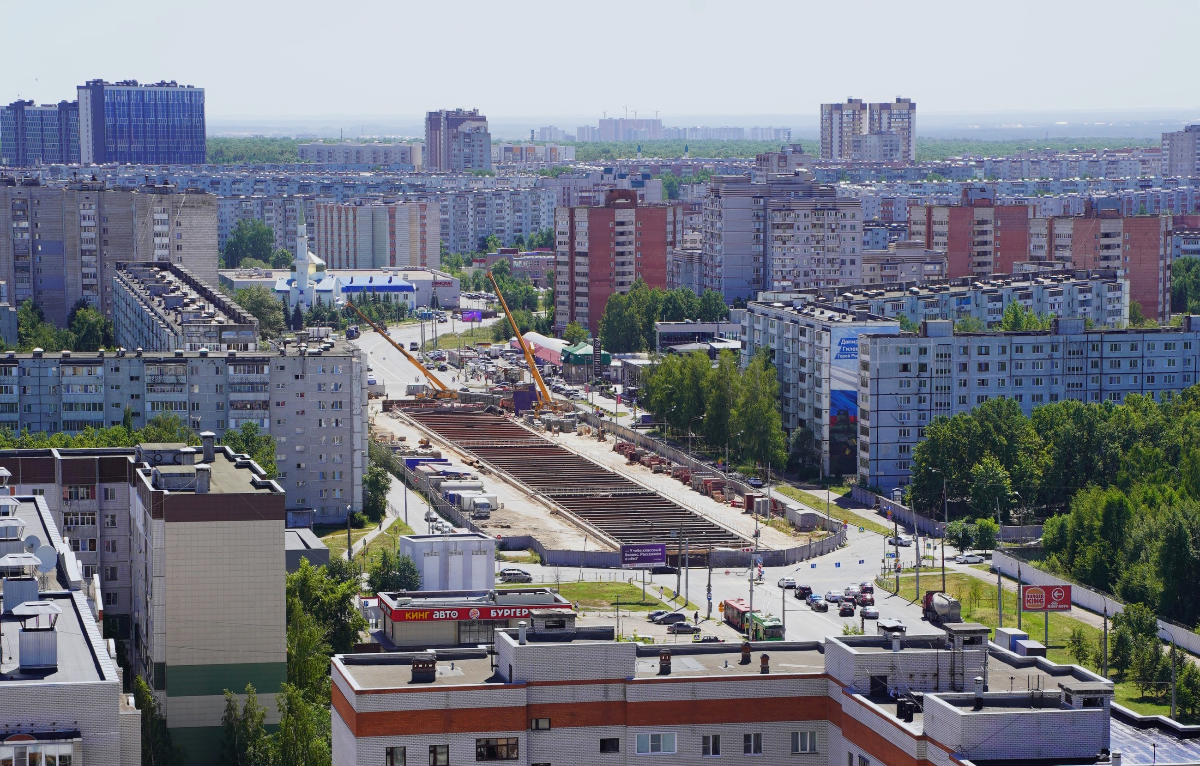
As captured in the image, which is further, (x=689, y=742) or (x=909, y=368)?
(x=909, y=368)

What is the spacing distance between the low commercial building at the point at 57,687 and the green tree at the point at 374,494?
117ft

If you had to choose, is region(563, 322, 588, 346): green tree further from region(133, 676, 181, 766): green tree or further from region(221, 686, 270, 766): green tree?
region(133, 676, 181, 766): green tree

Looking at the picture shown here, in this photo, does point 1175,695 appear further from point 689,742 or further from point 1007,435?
point 1007,435

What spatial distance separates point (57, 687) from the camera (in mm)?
28328

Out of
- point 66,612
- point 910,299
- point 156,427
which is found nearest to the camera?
point 66,612

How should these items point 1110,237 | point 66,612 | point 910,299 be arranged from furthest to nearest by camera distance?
point 1110,237
point 910,299
point 66,612

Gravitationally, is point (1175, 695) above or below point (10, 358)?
below

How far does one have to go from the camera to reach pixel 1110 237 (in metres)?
120

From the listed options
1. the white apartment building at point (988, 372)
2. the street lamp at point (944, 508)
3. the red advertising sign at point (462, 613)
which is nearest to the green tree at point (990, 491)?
the street lamp at point (944, 508)

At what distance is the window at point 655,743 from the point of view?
29.7 m

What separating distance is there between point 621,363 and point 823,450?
25.8 meters

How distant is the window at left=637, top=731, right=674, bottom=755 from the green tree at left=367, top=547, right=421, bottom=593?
25607mm

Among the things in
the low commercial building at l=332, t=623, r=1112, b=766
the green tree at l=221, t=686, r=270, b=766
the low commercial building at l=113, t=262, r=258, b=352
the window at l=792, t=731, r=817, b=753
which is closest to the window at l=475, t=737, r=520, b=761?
the low commercial building at l=332, t=623, r=1112, b=766

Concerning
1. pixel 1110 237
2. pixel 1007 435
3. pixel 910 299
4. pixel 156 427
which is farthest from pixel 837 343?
pixel 1110 237
